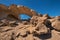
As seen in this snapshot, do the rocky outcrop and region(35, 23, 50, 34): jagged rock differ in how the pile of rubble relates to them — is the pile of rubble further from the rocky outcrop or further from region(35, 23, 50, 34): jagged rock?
the rocky outcrop

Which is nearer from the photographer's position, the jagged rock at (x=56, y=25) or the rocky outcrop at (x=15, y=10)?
the jagged rock at (x=56, y=25)

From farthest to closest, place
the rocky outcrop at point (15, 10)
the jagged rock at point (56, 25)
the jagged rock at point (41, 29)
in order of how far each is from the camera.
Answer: the rocky outcrop at point (15, 10) → the jagged rock at point (56, 25) → the jagged rock at point (41, 29)

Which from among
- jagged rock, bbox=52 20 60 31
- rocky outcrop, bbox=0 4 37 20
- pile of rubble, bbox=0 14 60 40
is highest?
rocky outcrop, bbox=0 4 37 20

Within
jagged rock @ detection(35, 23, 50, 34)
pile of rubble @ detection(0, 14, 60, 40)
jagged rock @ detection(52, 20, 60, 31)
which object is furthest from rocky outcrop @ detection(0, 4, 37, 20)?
jagged rock @ detection(52, 20, 60, 31)

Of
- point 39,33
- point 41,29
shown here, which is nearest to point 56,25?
point 41,29

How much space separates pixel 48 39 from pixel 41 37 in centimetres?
46

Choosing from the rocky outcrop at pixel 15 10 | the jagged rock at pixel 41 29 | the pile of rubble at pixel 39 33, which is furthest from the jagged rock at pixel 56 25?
the rocky outcrop at pixel 15 10

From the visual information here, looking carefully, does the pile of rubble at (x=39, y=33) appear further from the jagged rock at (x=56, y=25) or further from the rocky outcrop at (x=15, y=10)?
the rocky outcrop at (x=15, y=10)

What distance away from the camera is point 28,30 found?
30.5 feet

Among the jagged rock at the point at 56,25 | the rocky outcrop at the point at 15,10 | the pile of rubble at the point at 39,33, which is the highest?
the rocky outcrop at the point at 15,10

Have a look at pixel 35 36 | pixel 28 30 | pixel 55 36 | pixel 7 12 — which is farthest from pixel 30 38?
pixel 7 12

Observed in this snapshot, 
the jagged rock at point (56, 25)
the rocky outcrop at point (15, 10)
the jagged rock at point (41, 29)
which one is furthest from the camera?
the rocky outcrop at point (15, 10)

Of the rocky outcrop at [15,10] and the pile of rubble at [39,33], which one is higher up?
the rocky outcrop at [15,10]

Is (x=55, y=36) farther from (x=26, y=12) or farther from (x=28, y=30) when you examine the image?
(x=26, y=12)
